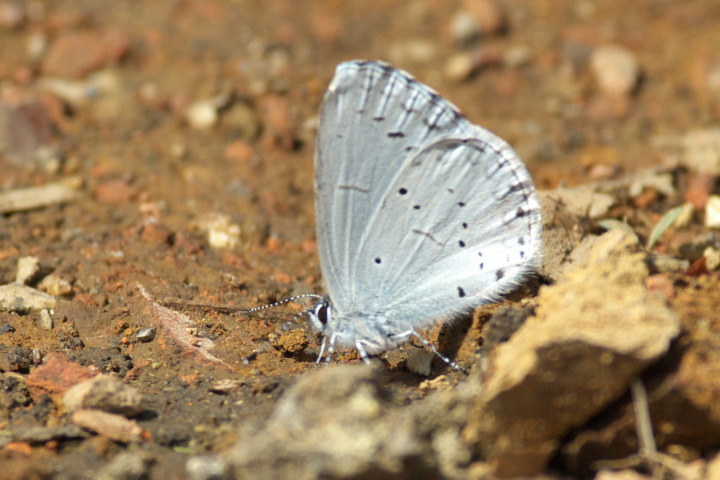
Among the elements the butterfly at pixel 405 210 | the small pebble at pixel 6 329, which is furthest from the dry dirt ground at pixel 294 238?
the butterfly at pixel 405 210

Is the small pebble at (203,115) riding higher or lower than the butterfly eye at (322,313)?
higher

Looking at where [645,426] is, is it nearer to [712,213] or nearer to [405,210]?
[405,210]

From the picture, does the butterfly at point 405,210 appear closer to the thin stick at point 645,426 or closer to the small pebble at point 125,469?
the thin stick at point 645,426

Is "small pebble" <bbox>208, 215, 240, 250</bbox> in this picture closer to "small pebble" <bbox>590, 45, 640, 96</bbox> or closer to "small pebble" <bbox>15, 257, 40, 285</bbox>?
"small pebble" <bbox>15, 257, 40, 285</bbox>

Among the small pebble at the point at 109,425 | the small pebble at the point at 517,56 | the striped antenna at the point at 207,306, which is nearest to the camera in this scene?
the small pebble at the point at 109,425

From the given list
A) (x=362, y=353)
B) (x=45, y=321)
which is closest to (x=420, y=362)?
(x=362, y=353)

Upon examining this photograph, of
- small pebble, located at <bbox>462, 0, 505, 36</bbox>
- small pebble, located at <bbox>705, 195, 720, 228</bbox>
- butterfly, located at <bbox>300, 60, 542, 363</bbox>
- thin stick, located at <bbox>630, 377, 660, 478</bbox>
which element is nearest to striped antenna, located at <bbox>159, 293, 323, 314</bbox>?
butterfly, located at <bbox>300, 60, 542, 363</bbox>
